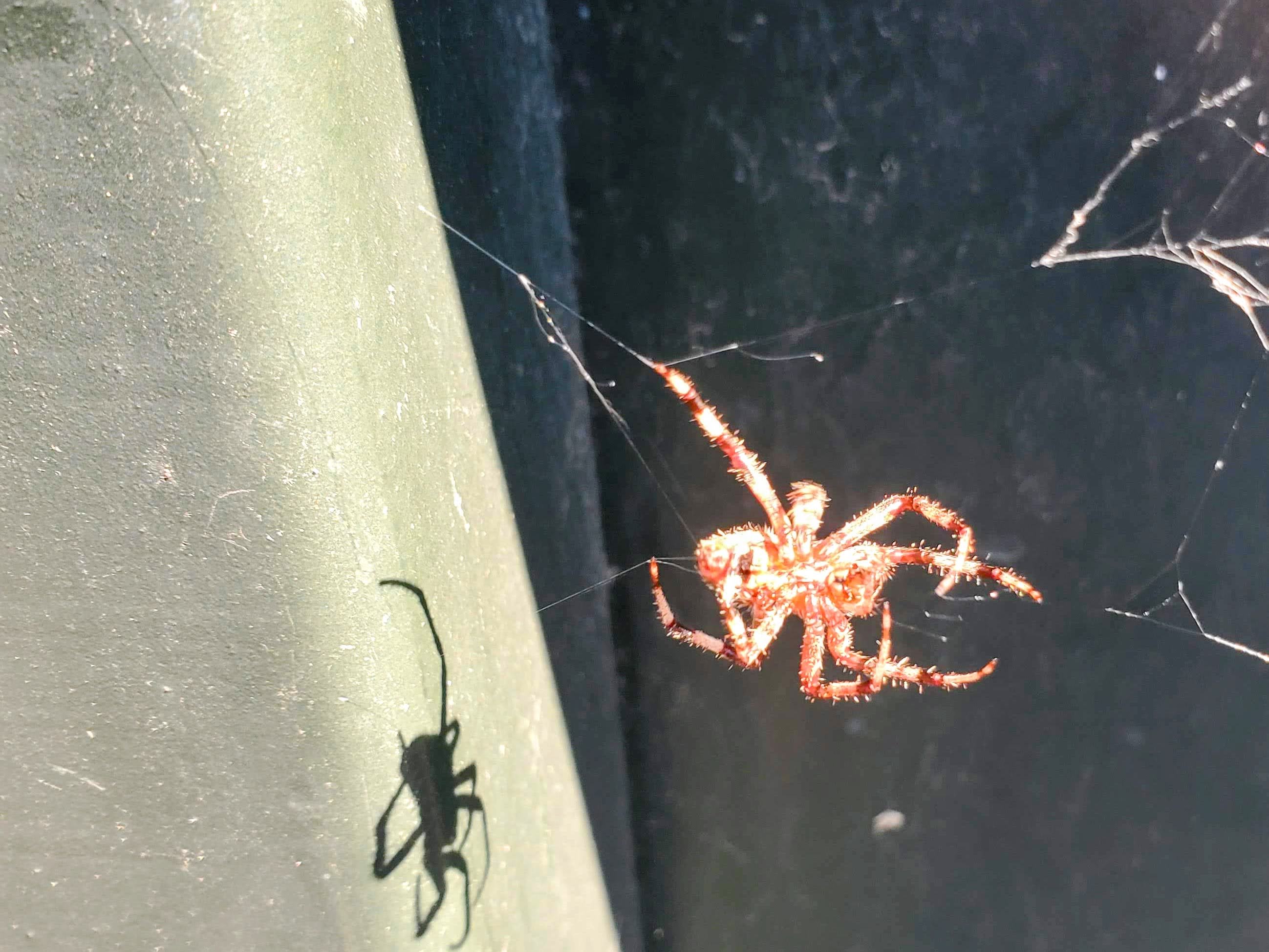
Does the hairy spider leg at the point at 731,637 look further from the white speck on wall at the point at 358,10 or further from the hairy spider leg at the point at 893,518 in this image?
the white speck on wall at the point at 358,10

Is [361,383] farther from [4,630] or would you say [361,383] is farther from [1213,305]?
[1213,305]

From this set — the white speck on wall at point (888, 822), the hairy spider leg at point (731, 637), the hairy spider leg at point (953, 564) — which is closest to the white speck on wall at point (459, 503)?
the hairy spider leg at point (731, 637)

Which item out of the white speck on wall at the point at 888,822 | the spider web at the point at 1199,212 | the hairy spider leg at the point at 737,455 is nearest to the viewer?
the hairy spider leg at the point at 737,455

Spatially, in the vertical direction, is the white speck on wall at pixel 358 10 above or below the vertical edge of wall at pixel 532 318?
above

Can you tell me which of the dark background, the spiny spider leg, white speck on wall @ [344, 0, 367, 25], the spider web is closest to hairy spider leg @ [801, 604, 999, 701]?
the spiny spider leg

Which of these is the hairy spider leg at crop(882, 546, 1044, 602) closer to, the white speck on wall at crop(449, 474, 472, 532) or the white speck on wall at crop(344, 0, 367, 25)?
the white speck on wall at crop(449, 474, 472, 532)

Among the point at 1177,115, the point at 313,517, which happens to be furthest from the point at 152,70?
the point at 1177,115
